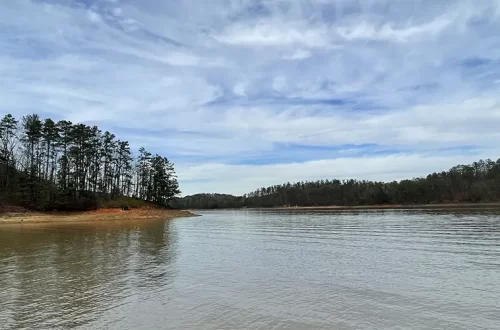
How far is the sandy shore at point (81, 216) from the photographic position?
54.5 metres

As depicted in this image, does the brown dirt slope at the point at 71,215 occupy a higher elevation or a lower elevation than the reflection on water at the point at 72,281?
higher

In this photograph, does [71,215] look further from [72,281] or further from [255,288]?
[255,288]

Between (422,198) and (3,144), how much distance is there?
422 feet

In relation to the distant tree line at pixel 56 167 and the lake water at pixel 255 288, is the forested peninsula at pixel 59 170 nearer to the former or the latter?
the distant tree line at pixel 56 167

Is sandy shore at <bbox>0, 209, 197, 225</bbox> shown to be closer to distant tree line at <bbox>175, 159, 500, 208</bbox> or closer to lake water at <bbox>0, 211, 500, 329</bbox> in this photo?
lake water at <bbox>0, 211, 500, 329</bbox>

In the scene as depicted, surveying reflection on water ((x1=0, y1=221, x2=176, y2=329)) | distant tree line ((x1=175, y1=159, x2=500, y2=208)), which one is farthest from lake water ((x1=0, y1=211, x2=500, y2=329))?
distant tree line ((x1=175, y1=159, x2=500, y2=208))

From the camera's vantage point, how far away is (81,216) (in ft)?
203

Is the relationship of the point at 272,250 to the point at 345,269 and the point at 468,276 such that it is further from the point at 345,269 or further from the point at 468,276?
the point at 468,276

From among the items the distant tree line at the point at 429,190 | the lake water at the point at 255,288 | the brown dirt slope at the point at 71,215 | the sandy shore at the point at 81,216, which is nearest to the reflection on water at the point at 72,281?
the lake water at the point at 255,288

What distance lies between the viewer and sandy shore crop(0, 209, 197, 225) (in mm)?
54469

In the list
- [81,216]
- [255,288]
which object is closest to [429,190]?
[81,216]

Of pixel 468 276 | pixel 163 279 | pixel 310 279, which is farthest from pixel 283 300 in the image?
pixel 468 276

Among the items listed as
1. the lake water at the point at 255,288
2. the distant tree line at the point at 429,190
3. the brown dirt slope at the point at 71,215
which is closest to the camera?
the lake water at the point at 255,288

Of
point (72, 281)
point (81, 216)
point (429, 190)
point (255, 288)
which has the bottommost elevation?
point (255, 288)
